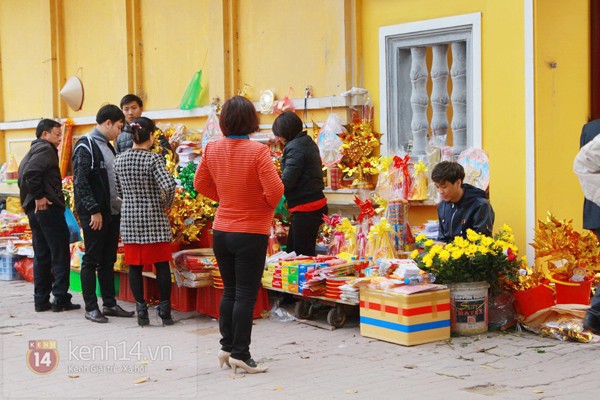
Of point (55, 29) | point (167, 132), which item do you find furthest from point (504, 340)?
point (55, 29)

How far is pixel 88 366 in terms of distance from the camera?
6398mm

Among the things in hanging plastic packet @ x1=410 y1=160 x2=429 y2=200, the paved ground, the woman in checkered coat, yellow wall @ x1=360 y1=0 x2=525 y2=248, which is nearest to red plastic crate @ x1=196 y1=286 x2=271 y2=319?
the paved ground

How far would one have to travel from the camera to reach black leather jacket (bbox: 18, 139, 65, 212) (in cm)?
852

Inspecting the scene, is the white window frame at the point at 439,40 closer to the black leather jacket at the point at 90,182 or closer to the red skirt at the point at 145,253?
the red skirt at the point at 145,253

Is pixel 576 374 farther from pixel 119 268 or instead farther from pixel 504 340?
pixel 119 268

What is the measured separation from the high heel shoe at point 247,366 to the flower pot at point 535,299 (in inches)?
94.2

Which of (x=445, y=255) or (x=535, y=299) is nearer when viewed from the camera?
(x=445, y=255)

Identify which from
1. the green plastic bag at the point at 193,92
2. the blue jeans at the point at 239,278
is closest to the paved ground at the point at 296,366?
the blue jeans at the point at 239,278

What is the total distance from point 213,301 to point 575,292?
327cm

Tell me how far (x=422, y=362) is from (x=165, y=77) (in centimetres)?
759

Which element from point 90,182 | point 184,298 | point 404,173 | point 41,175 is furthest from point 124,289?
point 404,173

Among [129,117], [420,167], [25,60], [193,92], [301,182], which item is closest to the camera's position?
[301,182]

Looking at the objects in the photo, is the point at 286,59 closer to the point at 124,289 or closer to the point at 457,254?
the point at 124,289

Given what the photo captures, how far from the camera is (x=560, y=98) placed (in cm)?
812
